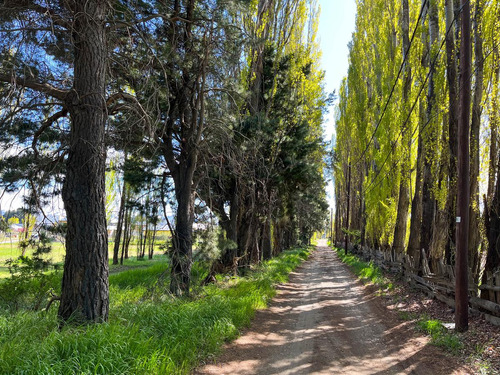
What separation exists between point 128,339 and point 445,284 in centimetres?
761

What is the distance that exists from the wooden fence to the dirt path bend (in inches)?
55.7

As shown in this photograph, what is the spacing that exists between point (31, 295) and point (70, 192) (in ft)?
14.3

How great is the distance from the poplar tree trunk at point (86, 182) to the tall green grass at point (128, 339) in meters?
0.43

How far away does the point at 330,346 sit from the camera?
5.95m

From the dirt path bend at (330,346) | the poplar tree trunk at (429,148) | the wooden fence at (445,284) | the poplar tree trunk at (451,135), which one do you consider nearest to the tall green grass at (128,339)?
the dirt path bend at (330,346)

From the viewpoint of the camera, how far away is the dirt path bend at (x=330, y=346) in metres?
4.88

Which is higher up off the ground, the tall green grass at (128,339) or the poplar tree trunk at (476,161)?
the poplar tree trunk at (476,161)

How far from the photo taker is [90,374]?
331cm

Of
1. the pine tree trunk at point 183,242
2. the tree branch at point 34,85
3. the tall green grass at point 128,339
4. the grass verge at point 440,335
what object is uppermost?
the tree branch at point 34,85

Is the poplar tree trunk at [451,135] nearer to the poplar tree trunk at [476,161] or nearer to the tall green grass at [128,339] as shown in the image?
the poplar tree trunk at [476,161]

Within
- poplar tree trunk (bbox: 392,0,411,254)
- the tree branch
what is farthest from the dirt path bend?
poplar tree trunk (bbox: 392,0,411,254)

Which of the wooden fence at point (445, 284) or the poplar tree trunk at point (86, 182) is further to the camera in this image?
the wooden fence at point (445, 284)

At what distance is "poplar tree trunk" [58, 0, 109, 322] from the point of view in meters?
4.95

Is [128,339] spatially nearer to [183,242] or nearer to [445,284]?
[183,242]
